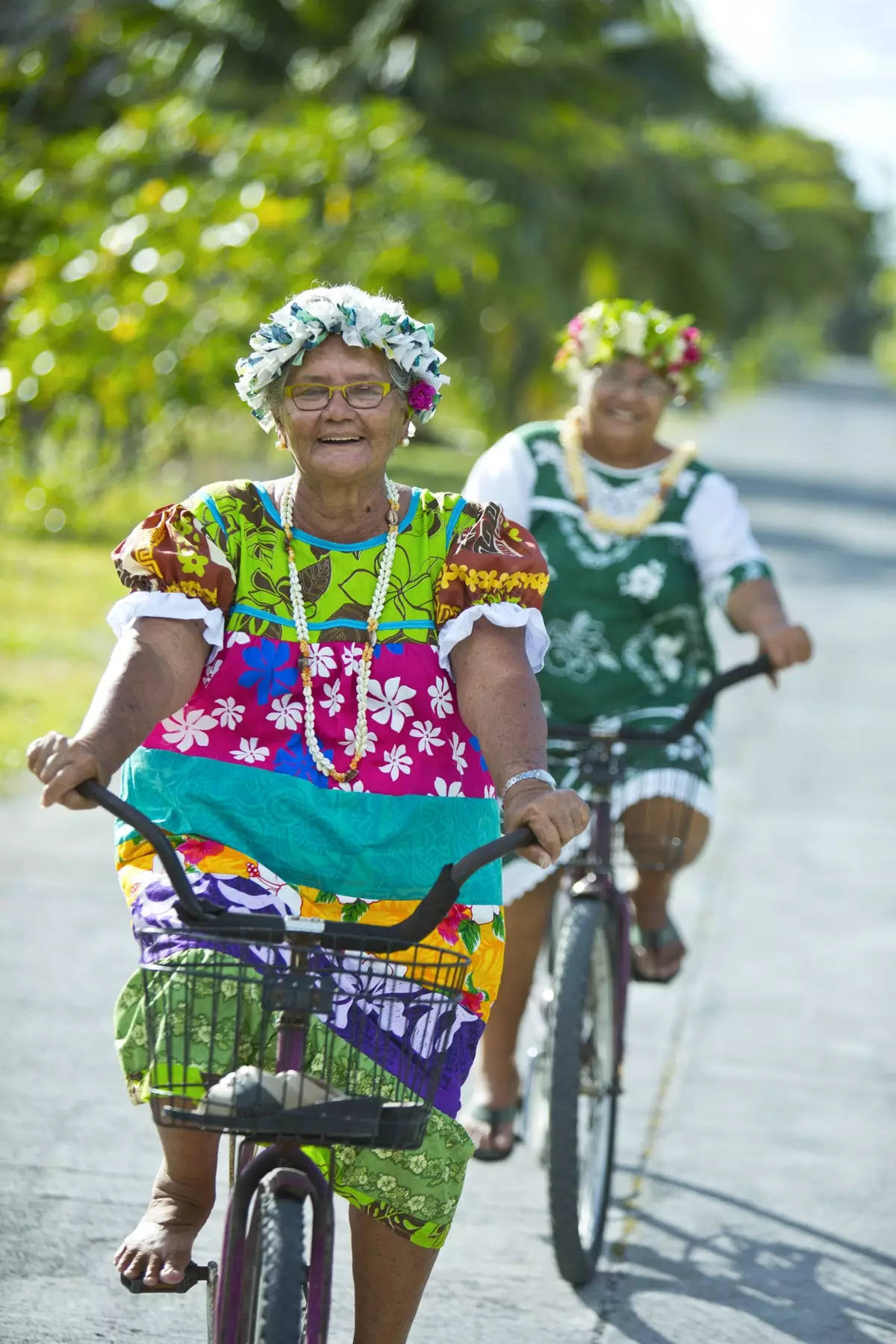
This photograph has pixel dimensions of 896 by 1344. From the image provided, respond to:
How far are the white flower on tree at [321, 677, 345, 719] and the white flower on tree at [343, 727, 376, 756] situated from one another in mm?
43

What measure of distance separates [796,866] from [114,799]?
19.2 ft

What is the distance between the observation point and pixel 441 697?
3.24m

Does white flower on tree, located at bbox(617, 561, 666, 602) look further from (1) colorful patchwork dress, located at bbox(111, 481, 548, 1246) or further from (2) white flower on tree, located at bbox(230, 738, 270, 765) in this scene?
(2) white flower on tree, located at bbox(230, 738, 270, 765)

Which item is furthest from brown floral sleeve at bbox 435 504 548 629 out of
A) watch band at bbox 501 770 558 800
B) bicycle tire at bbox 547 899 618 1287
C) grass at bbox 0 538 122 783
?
grass at bbox 0 538 122 783

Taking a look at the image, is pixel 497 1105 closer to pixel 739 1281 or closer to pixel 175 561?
pixel 739 1281

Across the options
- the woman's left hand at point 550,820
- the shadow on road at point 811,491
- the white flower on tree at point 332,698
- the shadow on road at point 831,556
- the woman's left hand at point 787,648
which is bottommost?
the woman's left hand at point 550,820

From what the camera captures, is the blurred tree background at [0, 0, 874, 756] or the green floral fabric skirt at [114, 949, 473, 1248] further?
the blurred tree background at [0, 0, 874, 756]

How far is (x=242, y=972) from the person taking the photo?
2.62 metres

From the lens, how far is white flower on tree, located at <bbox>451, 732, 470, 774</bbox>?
3.24 m

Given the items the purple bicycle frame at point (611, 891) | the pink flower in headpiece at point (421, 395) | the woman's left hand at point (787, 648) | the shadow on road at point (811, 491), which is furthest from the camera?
the shadow on road at point (811, 491)

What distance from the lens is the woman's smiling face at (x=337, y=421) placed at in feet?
10.5

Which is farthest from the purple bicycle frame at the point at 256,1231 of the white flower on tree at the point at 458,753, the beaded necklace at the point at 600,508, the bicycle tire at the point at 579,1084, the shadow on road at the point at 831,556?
the shadow on road at the point at 831,556

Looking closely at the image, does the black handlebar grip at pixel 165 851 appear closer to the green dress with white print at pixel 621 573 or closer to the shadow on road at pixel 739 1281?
the shadow on road at pixel 739 1281

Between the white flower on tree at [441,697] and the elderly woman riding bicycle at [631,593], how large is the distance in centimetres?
154
